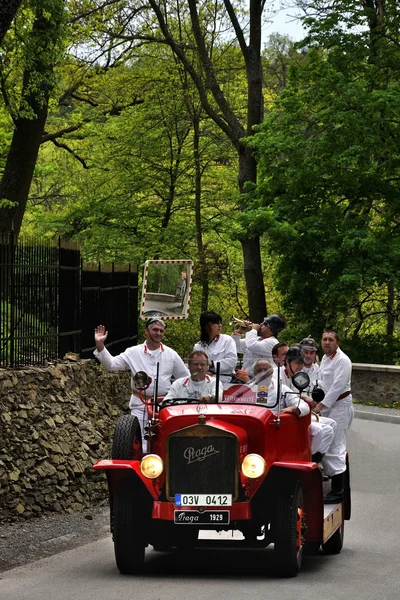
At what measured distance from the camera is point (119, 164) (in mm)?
42469

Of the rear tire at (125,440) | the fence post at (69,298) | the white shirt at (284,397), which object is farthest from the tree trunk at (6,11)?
the fence post at (69,298)

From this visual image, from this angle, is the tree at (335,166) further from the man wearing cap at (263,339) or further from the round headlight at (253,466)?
the round headlight at (253,466)

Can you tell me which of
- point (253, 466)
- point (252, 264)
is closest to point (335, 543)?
point (253, 466)

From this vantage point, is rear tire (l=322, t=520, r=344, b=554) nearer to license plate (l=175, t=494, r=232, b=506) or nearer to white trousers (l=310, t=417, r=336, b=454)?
white trousers (l=310, t=417, r=336, b=454)

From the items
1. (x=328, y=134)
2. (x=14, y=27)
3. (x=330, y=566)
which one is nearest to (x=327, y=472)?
(x=330, y=566)

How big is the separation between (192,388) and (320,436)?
1.34 meters

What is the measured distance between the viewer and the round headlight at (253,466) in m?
9.16

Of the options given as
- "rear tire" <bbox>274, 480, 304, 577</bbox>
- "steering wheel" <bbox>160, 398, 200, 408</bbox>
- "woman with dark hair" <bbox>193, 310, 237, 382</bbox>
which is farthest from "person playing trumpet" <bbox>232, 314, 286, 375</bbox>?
"rear tire" <bbox>274, 480, 304, 577</bbox>

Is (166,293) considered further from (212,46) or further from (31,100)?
(212,46)

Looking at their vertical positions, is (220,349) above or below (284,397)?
above

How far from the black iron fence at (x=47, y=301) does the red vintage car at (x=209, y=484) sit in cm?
628

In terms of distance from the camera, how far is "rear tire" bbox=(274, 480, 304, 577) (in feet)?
30.3

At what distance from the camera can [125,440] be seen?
9.76 metres

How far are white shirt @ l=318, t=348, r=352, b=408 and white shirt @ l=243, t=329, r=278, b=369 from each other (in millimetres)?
2627
